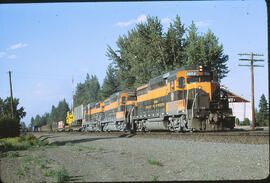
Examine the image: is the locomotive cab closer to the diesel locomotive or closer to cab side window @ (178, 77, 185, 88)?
the diesel locomotive

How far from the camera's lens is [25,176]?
28.4 ft

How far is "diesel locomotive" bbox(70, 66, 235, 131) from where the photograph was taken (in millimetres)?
18453

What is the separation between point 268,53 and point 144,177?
4.85 meters

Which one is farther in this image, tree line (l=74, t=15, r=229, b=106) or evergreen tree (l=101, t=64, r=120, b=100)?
evergreen tree (l=101, t=64, r=120, b=100)

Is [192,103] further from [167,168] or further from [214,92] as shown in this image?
[167,168]

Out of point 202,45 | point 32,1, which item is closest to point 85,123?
point 202,45

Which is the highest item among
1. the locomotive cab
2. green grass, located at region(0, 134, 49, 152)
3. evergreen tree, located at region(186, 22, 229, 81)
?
evergreen tree, located at region(186, 22, 229, 81)

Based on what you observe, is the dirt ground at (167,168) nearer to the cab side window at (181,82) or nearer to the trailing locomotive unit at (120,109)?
the cab side window at (181,82)

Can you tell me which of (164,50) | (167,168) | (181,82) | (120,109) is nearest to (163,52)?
(164,50)

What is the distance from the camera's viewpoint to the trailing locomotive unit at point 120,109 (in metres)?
31.4

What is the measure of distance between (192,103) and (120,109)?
1478 cm

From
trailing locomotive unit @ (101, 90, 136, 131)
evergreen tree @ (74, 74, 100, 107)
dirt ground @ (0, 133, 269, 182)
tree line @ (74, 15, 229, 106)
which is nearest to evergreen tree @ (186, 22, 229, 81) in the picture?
tree line @ (74, 15, 229, 106)

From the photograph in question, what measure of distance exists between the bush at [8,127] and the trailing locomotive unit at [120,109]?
10.8 m

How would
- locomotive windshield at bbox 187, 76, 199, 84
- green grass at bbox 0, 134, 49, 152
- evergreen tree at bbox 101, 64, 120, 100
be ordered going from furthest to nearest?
evergreen tree at bbox 101, 64, 120, 100 < locomotive windshield at bbox 187, 76, 199, 84 < green grass at bbox 0, 134, 49, 152
